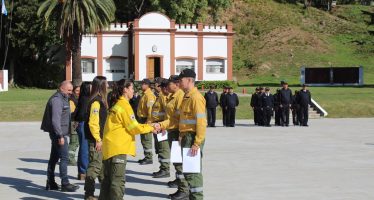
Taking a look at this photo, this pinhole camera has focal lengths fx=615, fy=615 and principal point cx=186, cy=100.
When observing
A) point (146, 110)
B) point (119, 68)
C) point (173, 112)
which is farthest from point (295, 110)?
point (119, 68)

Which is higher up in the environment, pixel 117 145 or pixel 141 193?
pixel 117 145

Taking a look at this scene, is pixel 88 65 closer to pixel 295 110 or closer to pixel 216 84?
pixel 216 84

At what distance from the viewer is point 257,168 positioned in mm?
13586

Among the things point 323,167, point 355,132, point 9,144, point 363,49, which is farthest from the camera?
point 363,49

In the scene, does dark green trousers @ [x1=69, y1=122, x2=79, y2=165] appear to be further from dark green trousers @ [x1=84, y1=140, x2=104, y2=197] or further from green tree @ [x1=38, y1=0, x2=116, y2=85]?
green tree @ [x1=38, y1=0, x2=116, y2=85]

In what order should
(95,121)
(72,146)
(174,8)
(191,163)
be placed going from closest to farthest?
(191,163)
(95,121)
(72,146)
(174,8)

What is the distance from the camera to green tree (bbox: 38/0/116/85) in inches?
1800

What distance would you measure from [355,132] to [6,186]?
1479 cm

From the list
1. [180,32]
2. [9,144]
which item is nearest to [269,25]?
[180,32]

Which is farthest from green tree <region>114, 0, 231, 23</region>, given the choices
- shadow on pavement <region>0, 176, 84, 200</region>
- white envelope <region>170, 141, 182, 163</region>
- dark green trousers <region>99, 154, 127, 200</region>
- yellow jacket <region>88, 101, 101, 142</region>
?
dark green trousers <region>99, 154, 127, 200</region>

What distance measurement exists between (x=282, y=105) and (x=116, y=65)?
29819 millimetres

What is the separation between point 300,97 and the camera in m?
27.2

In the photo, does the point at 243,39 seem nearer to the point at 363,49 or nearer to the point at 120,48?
the point at 363,49

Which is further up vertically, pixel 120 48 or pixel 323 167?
pixel 120 48
